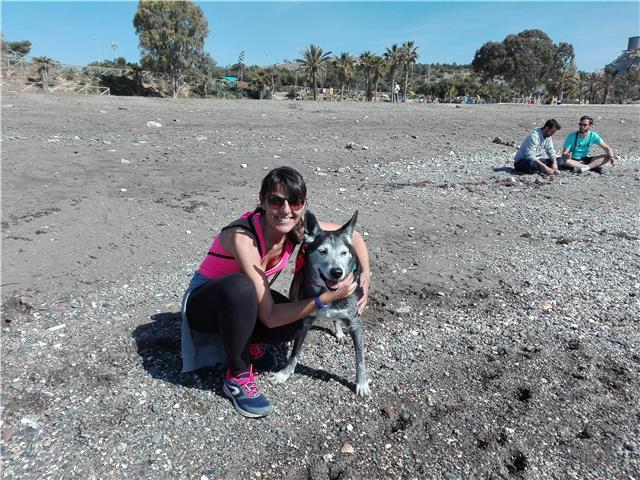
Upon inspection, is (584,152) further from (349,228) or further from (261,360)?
(261,360)

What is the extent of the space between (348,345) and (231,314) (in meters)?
1.52

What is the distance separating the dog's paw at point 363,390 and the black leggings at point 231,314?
26.5 inches

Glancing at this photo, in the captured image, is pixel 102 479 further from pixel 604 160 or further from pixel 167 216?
pixel 604 160

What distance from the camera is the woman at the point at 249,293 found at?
3205mm

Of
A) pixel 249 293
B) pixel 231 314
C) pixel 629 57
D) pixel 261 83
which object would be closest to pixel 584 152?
A: pixel 249 293

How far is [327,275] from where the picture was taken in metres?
3.15

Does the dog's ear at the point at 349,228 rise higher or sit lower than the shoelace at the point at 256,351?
higher

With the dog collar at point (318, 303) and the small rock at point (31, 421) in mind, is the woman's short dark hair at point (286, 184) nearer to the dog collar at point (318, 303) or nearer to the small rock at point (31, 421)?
the dog collar at point (318, 303)

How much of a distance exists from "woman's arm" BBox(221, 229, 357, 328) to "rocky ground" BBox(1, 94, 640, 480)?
0.74 m

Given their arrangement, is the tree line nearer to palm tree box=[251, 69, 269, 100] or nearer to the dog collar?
palm tree box=[251, 69, 269, 100]

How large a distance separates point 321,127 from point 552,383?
12.4 m

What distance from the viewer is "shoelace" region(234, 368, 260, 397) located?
3.46 m

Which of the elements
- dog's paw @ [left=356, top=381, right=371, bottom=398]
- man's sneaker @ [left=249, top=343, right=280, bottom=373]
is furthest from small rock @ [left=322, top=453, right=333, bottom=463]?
man's sneaker @ [left=249, top=343, right=280, bottom=373]

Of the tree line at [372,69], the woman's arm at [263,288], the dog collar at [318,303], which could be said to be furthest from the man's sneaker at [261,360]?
the tree line at [372,69]
